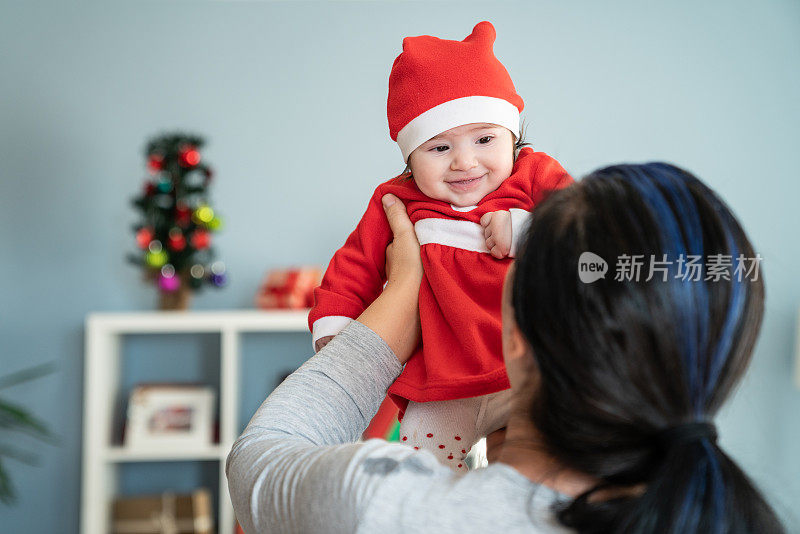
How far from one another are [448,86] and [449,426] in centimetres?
Answer: 47

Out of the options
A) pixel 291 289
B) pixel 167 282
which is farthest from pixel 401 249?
pixel 167 282

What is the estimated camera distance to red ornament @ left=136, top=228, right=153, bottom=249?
9.11 feet

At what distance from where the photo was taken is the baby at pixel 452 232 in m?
0.92

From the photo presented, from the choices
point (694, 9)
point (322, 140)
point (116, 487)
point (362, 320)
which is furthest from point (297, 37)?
point (362, 320)

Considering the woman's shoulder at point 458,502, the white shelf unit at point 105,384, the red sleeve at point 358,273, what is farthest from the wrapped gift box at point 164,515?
the woman's shoulder at point 458,502

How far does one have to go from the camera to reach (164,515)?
2.87 m

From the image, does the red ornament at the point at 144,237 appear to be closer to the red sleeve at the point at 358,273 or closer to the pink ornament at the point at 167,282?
the pink ornament at the point at 167,282

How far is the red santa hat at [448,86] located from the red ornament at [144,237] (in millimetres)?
1961

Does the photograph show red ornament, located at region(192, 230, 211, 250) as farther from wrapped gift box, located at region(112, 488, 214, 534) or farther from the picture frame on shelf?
wrapped gift box, located at region(112, 488, 214, 534)

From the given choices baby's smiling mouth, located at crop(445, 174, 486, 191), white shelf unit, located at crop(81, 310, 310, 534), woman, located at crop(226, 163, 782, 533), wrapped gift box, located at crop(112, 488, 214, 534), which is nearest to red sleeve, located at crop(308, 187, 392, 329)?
baby's smiling mouth, located at crop(445, 174, 486, 191)

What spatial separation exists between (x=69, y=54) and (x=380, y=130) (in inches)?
53.9

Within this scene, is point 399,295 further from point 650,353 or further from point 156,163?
point 156,163

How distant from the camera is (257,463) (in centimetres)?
68

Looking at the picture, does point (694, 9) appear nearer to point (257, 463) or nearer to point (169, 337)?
point (169, 337)
